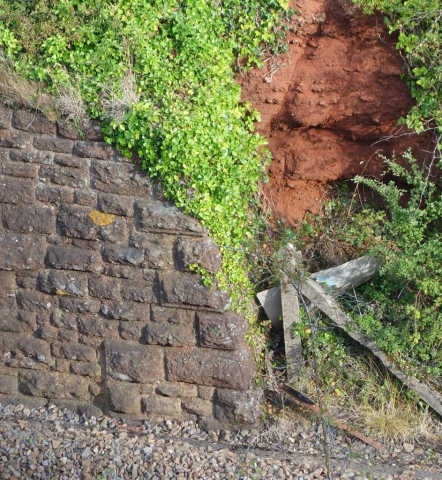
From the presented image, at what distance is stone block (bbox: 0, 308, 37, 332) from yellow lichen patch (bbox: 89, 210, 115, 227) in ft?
3.14

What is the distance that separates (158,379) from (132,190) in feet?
4.94

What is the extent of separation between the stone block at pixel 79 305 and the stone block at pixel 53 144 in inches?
46.7

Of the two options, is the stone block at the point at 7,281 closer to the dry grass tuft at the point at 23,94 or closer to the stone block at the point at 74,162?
the stone block at the point at 74,162

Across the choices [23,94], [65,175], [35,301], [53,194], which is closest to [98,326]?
[35,301]

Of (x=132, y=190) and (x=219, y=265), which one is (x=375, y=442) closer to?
(x=219, y=265)

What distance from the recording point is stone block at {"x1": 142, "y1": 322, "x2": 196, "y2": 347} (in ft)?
14.9

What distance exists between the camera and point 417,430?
4500 millimetres

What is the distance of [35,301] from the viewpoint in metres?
4.73

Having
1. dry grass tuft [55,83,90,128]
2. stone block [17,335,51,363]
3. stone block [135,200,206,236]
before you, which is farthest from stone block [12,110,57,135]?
stone block [17,335,51,363]

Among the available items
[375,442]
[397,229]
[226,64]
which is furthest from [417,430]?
[226,64]

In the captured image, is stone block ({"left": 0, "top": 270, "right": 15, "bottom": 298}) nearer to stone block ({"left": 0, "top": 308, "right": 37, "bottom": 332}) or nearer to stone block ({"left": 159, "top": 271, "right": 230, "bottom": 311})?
stone block ({"left": 0, "top": 308, "right": 37, "bottom": 332})

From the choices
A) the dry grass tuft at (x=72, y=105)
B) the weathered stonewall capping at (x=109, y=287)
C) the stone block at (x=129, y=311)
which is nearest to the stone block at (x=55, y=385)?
the weathered stonewall capping at (x=109, y=287)

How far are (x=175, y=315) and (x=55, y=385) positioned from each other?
1.20 m

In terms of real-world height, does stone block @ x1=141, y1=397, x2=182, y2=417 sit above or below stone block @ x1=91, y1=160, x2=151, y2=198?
below
